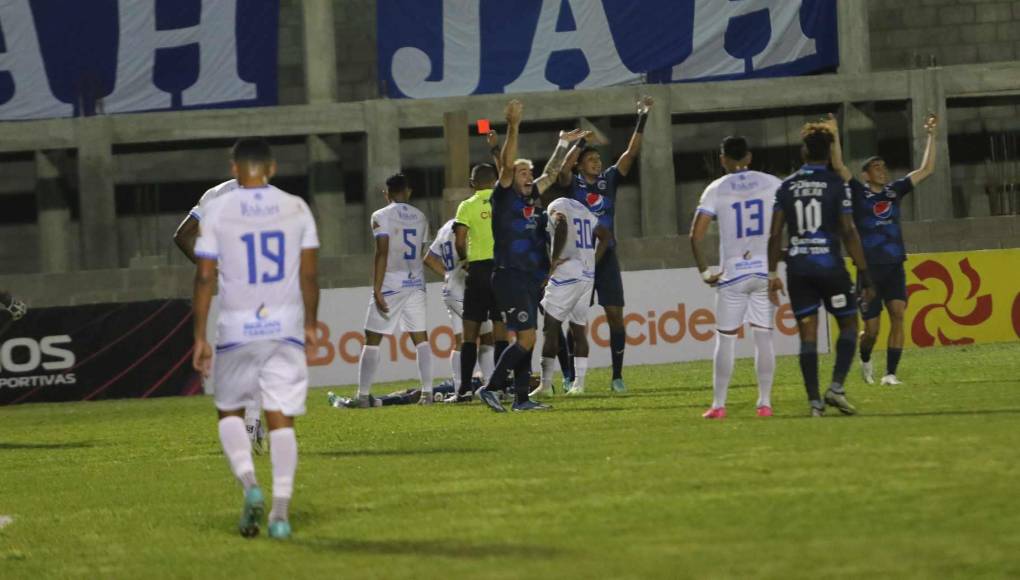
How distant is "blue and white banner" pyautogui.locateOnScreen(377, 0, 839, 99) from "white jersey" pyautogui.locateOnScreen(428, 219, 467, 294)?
65.6 feet

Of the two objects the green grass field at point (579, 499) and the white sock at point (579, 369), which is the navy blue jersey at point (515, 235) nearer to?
the green grass field at point (579, 499)

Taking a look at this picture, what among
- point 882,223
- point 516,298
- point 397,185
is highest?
point 397,185

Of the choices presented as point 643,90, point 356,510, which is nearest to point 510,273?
point 356,510

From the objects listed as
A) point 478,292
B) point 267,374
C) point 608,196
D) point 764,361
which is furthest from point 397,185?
point 267,374

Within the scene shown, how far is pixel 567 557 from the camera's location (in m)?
6.56

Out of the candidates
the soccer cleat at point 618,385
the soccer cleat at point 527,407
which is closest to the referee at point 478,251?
the soccer cleat at point 618,385

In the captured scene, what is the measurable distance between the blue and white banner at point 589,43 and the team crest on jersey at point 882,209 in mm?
21432

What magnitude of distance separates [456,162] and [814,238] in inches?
456

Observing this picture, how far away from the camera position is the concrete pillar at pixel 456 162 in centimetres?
2191

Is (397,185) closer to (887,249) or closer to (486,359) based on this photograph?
(486,359)

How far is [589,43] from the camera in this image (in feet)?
→ 125

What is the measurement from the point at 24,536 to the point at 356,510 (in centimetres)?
170

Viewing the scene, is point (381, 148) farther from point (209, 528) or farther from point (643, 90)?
point (209, 528)

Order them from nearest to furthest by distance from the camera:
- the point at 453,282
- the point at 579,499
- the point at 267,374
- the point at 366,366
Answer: the point at 267,374
the point at 579,499
the point at 366,366
the point at 453,282
